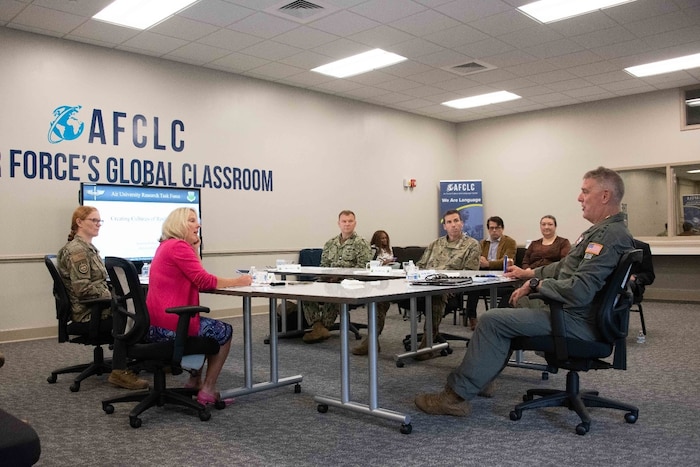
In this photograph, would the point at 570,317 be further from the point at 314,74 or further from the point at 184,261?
the point at 314,74

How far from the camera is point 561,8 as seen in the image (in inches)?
224

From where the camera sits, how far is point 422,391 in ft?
12.6

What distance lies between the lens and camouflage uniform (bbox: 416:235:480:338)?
5152 millimetres

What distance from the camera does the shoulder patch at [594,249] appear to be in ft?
9.71

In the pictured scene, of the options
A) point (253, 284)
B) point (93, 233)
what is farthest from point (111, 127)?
point (253, 284)

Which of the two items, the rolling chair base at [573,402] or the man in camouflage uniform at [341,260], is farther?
the man in camouflage uniform at [341,260]

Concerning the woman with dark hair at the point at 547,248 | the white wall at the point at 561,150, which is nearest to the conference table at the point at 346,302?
the woman with dark hair at the point at 547,248

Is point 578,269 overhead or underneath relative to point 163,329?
overhead

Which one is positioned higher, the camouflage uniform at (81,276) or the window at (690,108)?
the window at (690,108)

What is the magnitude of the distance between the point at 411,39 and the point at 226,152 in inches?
108

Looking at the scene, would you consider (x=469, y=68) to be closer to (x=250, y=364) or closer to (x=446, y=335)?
(x=446, y=335)

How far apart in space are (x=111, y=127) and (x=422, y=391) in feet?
15.3

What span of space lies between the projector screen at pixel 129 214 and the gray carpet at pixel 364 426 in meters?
1.76

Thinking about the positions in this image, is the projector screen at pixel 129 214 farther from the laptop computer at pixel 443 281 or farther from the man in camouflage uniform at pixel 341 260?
the laptop computer at pixel 443 281
